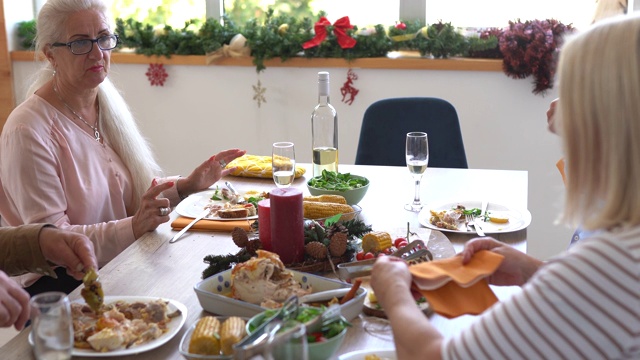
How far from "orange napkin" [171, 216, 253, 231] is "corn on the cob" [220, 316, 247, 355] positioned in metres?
0.73

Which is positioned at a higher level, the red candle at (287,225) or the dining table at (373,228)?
the red candle at (287,225)

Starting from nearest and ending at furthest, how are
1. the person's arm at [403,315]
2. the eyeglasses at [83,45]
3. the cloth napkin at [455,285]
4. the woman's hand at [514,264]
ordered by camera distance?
the person's arm at [403,315]
the cloth napkin at [455,285]
the woman's hand at [514,264]
the eyeglasses at [83,45]

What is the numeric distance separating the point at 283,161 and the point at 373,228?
12.9 inches

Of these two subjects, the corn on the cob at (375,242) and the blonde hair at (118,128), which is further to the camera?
the blonde hair at (118,128)

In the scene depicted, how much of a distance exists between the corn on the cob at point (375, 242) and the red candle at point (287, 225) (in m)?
0.15

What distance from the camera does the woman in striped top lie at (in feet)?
3.19

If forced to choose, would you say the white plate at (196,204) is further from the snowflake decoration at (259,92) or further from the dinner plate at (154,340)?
the snowflake decoration at (259,92)

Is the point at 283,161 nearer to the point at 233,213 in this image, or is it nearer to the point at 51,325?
the point at 233,213

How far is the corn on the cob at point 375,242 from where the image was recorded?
5.80 feet

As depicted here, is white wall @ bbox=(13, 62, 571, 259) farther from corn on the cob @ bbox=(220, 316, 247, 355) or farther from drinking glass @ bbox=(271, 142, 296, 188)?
corn on the cob @ bbox=(220, 316, 247, 355)

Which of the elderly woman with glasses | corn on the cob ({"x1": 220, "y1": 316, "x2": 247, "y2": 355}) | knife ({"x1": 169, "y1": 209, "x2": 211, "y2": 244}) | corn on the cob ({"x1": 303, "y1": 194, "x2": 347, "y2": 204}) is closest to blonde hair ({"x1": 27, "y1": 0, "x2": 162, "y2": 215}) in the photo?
the elderly woman with glasses

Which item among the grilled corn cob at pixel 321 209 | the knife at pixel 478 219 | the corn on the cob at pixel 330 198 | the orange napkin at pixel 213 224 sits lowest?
the orange napkin at pixel 213 224

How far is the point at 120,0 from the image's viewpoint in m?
4.44

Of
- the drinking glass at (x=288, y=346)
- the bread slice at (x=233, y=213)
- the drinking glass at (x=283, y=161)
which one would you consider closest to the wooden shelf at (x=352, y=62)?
the drinking glass at (x=283, y=161)
